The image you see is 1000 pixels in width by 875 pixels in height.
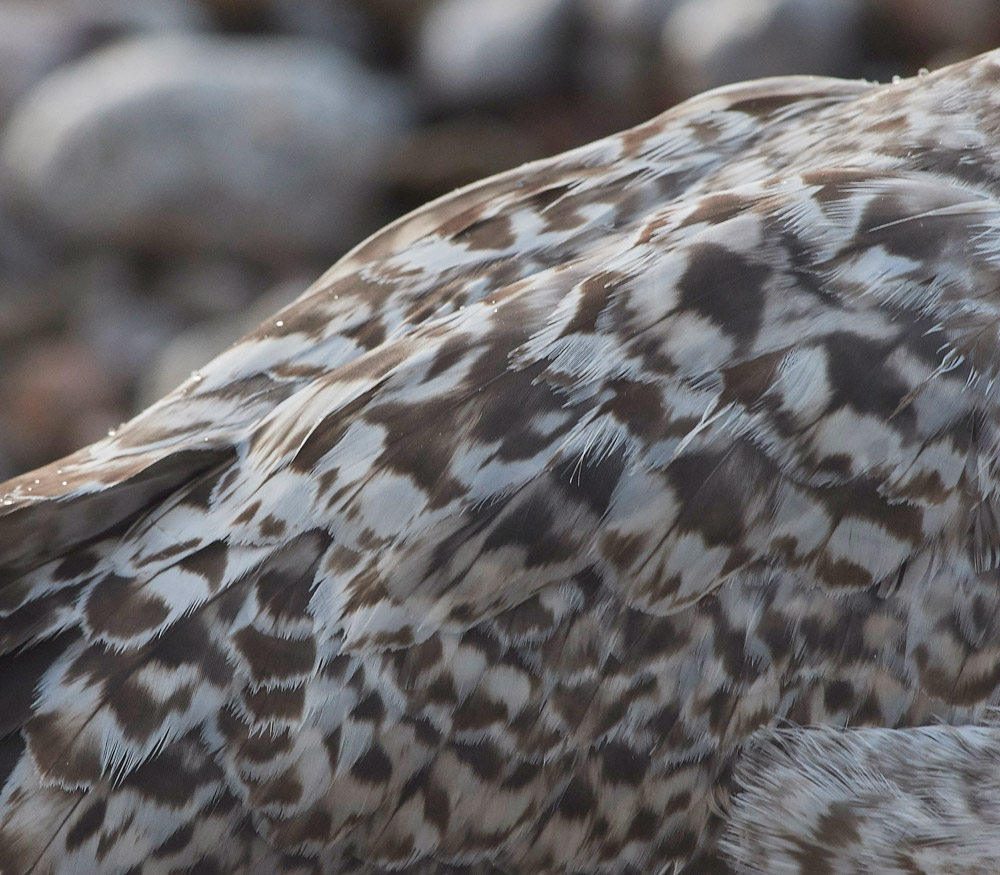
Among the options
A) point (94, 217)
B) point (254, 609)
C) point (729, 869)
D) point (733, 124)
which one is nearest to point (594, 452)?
point (254, 609)

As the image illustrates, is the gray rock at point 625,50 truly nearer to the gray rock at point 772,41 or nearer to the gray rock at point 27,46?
the gray rock at point 772,41

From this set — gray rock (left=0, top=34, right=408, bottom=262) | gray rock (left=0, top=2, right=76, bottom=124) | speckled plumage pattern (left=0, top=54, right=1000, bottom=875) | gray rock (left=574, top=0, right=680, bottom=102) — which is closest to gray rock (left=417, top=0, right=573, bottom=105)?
gray rock (left=574, top=0, right=680, bottom=102)

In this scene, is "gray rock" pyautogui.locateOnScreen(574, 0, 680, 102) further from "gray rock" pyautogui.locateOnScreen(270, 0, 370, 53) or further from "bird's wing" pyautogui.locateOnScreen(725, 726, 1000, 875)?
"bird's wing" pyautogui.locateOnScreen(725, 726, 1000, 875)

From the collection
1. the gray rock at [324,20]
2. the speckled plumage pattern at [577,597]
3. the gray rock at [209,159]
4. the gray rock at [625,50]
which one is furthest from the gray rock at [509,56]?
the speckled plumage pattern at [577,597]

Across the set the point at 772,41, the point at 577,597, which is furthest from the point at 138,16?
the point at 577,597

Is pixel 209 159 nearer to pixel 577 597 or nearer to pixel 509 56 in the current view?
pixel 509 56

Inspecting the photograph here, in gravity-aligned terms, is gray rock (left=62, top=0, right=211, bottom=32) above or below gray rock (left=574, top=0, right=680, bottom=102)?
above
